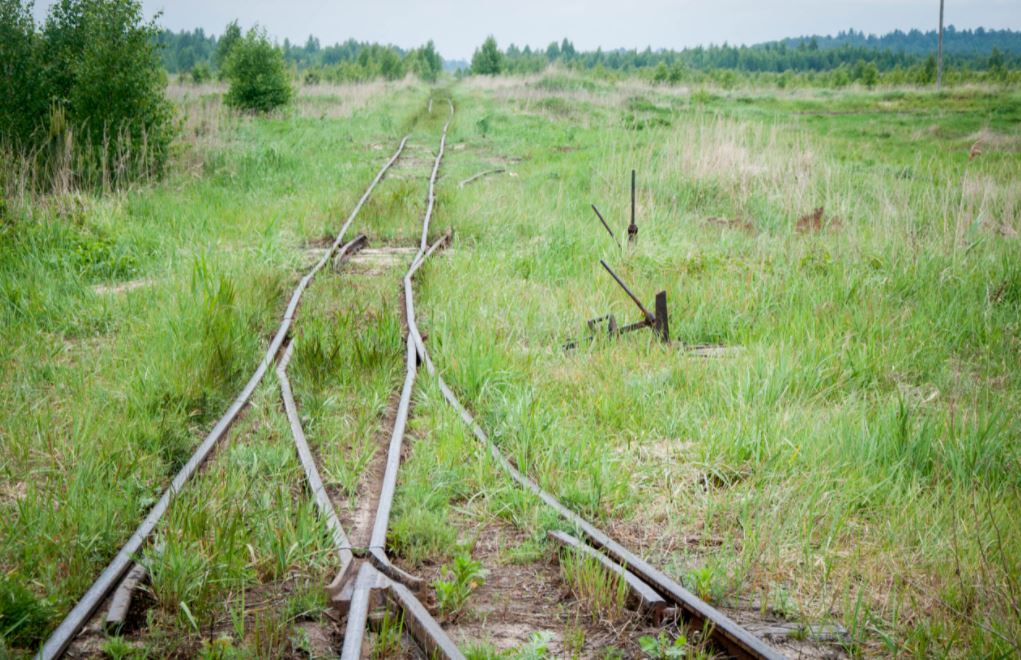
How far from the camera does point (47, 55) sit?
11211 mm

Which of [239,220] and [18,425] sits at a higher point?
[239,220]

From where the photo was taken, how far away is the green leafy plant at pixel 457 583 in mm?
2816

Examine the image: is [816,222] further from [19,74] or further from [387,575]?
[19,74]

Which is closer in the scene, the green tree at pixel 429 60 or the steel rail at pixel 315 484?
the steel rail at pixel 315 484

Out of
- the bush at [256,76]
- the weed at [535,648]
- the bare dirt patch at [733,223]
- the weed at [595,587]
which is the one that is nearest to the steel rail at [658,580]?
the weed at [595,587]

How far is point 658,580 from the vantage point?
2836mm

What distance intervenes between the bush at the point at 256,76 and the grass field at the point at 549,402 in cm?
1525

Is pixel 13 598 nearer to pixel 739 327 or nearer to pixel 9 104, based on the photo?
pixel 739 327

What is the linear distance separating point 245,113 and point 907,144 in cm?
1969

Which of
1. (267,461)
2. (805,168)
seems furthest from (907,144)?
(267,461)

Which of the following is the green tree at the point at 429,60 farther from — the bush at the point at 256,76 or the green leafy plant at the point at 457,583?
the green leafy plant at the point at 457,583

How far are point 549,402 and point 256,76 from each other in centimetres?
2310

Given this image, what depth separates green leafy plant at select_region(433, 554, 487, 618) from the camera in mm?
2816

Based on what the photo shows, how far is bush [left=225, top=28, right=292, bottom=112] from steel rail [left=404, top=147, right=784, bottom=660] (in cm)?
2292
